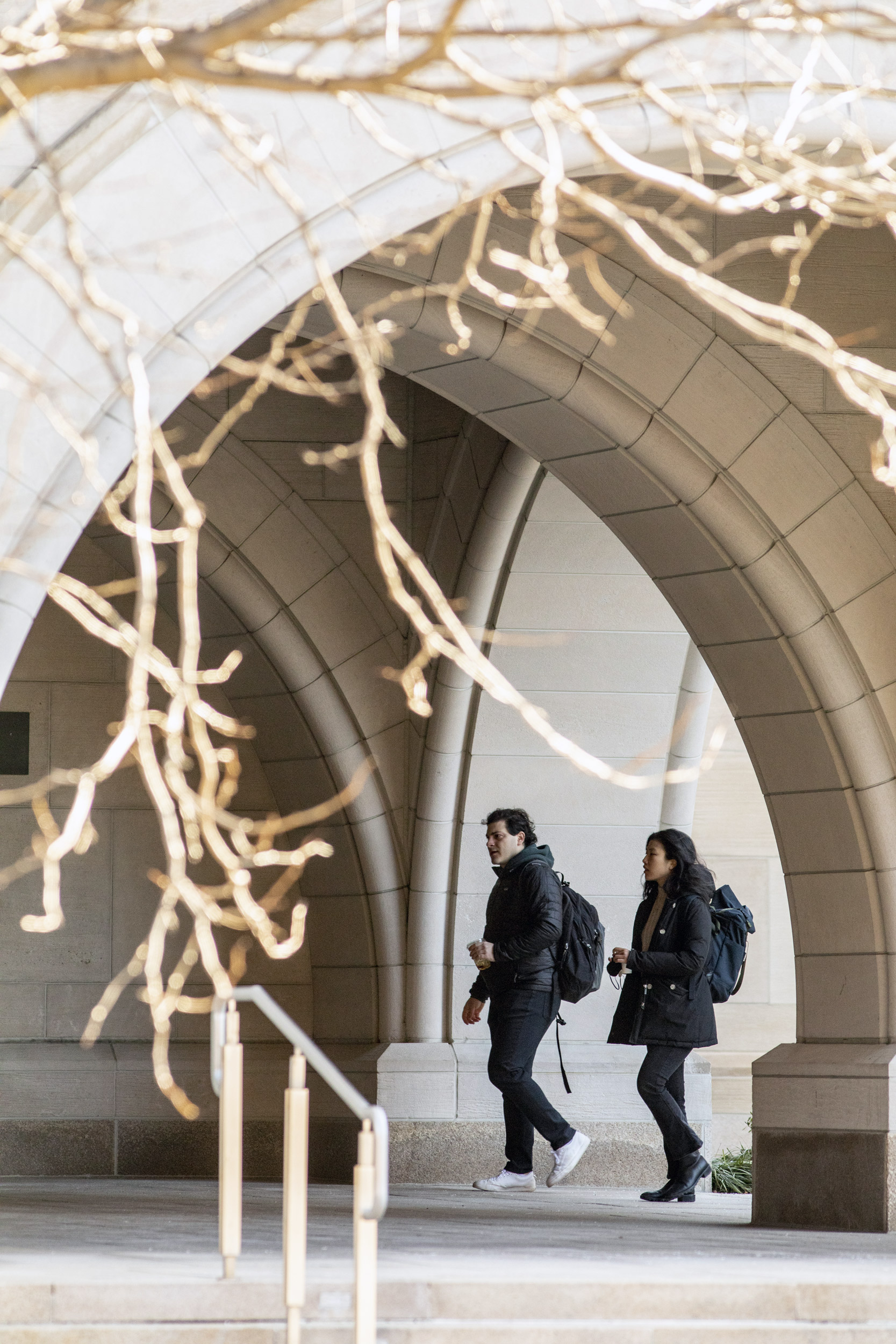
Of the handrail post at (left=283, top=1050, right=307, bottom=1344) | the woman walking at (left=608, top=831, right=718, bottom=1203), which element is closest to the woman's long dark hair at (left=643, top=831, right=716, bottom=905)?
the woman walking at (left=608, top=831, right=718, bottom=1203)

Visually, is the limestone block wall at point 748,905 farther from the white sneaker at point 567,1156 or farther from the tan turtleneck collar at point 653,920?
the white sneaker at point 567,1156

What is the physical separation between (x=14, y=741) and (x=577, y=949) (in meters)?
3.40

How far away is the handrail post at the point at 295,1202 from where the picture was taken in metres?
4.00

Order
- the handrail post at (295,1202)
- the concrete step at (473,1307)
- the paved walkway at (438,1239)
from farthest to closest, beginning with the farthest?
the paved walkway at (438,1239) < the concrete step at (473,1307) < the handrail post at (295,1202)

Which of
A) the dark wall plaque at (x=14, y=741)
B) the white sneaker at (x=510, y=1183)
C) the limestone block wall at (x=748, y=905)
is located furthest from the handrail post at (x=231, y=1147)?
the limestone block wall at (x=748, y=905)

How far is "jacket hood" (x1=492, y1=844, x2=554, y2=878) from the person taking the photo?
7367 millimetres

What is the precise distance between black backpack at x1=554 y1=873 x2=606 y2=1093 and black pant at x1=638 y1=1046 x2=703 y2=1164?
39 centimetres

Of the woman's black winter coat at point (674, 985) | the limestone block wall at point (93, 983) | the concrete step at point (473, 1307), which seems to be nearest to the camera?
the concrete step at point (473, 1307)

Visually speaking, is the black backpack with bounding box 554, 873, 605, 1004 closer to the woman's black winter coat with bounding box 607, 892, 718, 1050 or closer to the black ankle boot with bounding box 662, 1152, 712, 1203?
the woman's black winter coat with bounding box 607, 892, 718, 1050

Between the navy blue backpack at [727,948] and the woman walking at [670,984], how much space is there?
0.09 meters

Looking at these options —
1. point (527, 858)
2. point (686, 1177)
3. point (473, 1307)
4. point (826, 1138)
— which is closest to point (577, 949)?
point (527, 858)

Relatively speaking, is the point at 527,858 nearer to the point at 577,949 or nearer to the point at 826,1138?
the point at 577,949

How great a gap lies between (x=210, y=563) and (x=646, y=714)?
7.17 feet

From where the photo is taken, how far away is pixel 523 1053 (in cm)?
724
